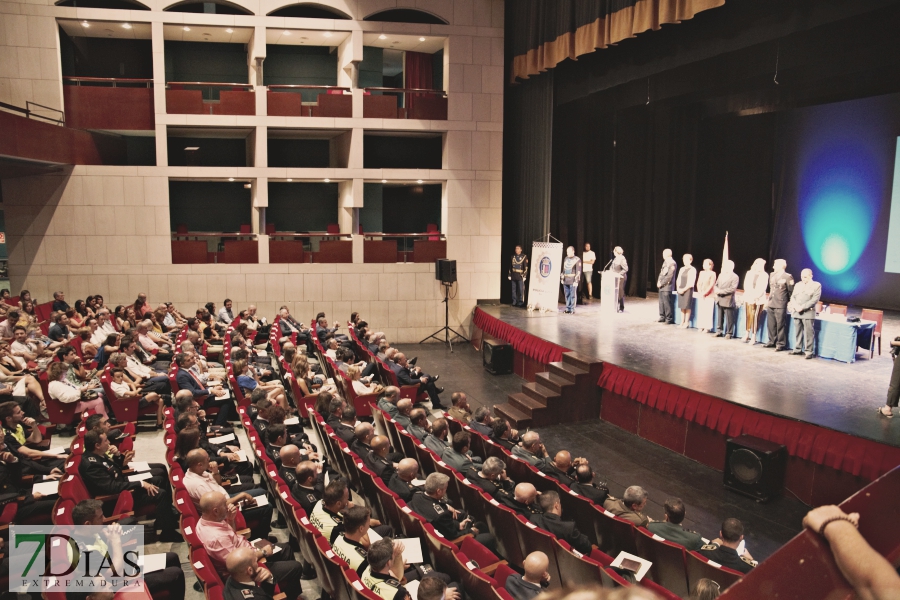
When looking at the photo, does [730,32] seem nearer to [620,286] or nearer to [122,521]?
[620,286]

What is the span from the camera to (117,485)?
192 inches

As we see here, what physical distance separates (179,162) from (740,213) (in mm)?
12882

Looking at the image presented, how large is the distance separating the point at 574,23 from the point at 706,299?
203 inches

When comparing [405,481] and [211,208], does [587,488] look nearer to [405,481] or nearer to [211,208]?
[405,481]

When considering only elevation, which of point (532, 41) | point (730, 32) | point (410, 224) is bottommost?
point (410, 224)

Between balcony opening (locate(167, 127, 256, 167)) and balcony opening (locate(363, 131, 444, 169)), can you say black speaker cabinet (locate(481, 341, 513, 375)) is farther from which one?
balcony opening (locate(167, 127, 256, 167))

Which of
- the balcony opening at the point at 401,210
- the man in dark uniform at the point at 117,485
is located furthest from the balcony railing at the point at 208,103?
the man in dark uniform at the point at 117,485

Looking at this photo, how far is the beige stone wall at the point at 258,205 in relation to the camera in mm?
12812

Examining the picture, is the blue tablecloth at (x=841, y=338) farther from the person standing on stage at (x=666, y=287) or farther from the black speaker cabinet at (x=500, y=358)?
the black speaker cabinet at (x=500, y=358)

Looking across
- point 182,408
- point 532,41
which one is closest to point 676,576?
point 182,408

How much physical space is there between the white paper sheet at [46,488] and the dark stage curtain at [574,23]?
8.54m

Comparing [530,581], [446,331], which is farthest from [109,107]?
[530,581]

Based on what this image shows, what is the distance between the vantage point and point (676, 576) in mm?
4258

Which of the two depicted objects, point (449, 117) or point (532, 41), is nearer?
point (532, 41)
